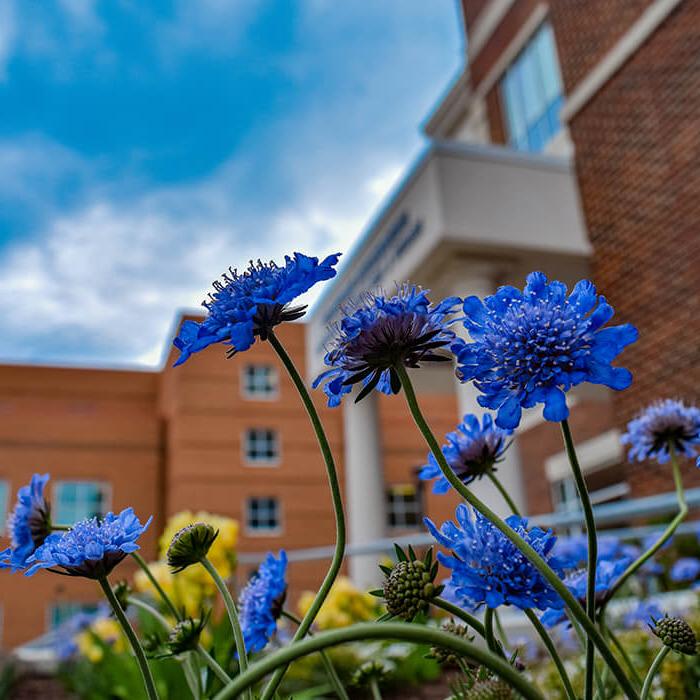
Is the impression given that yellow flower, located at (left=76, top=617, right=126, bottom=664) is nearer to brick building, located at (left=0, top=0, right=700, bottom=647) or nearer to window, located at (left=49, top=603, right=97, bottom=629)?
brick building, located at (left=0, top=0, right=700, bottom=647)

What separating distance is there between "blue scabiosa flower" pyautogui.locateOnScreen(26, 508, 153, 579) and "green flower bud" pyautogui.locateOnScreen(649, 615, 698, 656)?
18.7 inches

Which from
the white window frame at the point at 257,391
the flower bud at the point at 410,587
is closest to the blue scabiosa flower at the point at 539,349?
the flower bud at the point at 410,587

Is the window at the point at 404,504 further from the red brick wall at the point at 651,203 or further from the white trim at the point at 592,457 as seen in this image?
the red brick wall at the point at 651,203

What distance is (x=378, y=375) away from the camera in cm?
72

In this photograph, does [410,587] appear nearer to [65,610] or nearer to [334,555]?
[334,555]

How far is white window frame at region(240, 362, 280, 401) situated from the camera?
24.4 meters

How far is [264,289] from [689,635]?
19.6 inches

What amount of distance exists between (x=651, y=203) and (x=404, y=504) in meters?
18.2

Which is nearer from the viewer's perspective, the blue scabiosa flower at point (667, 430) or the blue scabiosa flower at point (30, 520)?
the blue scabiosa flower at point (30, 520)

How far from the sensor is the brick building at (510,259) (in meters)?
7.02

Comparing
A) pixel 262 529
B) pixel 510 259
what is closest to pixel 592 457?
pixel 510 259

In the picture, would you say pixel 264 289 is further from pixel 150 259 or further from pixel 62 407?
pixel 62 407

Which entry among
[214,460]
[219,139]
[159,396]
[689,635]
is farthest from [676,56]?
[219,139]

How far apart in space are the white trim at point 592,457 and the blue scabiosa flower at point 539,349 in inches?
455
